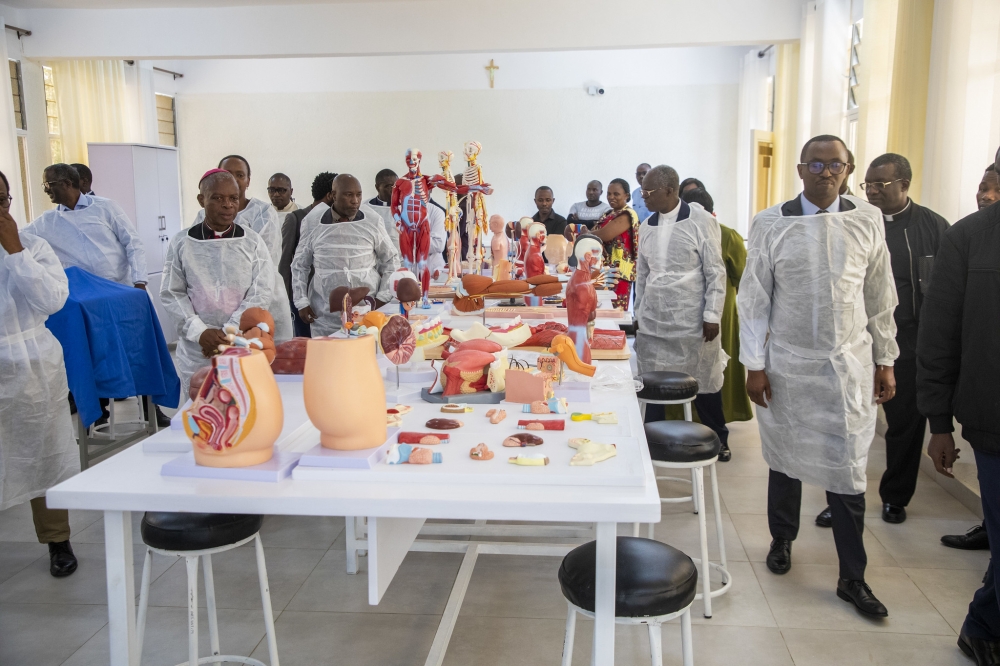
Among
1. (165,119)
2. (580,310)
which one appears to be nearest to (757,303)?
(580,310)

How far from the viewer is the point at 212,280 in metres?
3.18

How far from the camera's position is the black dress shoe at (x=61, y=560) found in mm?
3039

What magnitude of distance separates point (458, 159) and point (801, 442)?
819 centimetres

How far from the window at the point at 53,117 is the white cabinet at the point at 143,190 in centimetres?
83

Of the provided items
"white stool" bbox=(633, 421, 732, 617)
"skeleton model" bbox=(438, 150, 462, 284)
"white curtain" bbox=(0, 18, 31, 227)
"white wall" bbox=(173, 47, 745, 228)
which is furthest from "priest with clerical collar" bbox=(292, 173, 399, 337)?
"white wall" bbox=(173, 47, 745, 228)

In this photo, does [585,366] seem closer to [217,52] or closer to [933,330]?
[933,330]

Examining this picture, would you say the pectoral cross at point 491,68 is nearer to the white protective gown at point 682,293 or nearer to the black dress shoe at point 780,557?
the white protective gown at point 682,293

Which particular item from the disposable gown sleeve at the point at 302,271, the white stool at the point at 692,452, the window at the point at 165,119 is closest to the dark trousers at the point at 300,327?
the disposable gown sleeve at the point at 302,271

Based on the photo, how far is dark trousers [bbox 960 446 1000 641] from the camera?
6.61 ft

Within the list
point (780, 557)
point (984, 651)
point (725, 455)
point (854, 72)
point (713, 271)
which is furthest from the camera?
point (854, 72)

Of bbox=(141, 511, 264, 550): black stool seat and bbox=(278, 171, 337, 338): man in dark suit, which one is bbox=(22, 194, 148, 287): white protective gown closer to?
bbox=(278, 171, 337, 338): man in dark suit

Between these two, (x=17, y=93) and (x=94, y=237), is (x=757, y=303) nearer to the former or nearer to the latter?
(x=94, y=237)

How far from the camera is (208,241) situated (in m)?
3.16

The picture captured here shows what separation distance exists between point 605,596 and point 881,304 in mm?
1630
